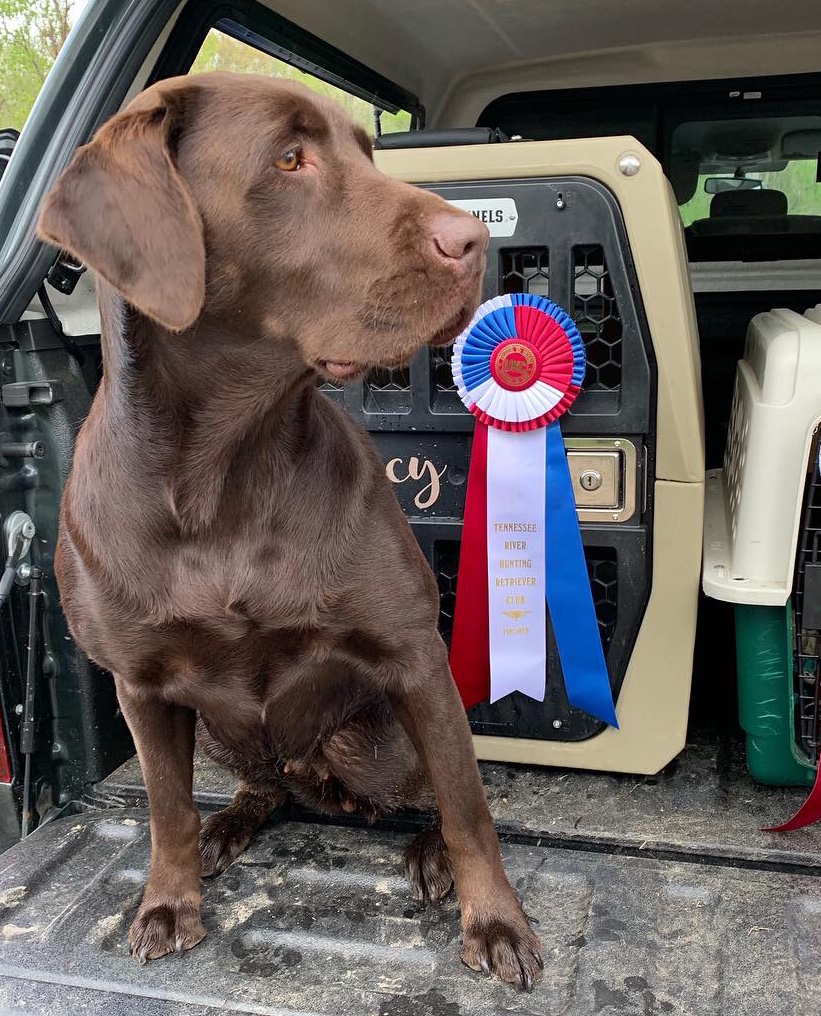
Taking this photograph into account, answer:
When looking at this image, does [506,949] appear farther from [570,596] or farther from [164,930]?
[570,596]

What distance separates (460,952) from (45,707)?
93 centimetres

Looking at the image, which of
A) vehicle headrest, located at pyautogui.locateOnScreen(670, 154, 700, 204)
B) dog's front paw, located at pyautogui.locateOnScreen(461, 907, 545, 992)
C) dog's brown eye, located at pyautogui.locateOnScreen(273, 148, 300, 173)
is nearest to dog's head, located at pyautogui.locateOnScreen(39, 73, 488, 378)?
dog's brown eye, located at pyautogui.locateOnScreen(273, 148, 300, 173)

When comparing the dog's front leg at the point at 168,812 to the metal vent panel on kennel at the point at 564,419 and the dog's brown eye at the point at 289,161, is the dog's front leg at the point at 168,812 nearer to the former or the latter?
the metal vent panel on kennel at the point at 564,419

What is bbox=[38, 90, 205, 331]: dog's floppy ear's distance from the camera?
4.13ft

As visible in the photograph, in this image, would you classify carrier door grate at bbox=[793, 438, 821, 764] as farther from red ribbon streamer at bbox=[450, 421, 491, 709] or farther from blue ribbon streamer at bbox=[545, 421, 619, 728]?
red ribbon streamer at bbox=[450, 421, 491, 709]

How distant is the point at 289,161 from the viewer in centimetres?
140

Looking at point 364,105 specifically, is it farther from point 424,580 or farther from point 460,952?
point 460,952

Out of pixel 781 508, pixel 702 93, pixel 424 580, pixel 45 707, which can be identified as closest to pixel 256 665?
pixel 424 580

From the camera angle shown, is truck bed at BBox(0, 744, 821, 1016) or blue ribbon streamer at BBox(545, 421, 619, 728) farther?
blue ribbon streamer at BBox(545, 421, 619, 728)

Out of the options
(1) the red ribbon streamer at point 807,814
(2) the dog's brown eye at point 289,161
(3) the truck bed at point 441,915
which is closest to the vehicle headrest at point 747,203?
(3) the truck bed at point 441,915

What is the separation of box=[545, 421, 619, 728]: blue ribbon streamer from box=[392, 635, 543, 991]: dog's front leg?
36 cm

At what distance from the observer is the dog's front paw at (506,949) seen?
4.75 ft

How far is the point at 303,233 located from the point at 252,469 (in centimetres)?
37

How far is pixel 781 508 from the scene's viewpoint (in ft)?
5.73
